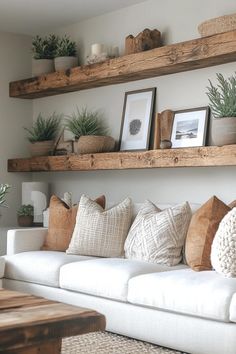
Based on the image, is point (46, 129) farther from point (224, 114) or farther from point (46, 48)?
point (224, 114)

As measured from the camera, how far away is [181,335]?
376 cm

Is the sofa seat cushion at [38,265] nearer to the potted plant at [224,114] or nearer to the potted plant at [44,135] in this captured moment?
the potted plant at [224,114]

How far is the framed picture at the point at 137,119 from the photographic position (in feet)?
18.3

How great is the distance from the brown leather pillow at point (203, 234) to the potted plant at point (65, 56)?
2423mm

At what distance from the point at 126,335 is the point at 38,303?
3.59ft

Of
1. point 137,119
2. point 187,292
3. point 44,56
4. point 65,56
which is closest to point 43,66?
point 44,56

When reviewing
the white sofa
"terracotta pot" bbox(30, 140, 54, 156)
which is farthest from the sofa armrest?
"terracotta pot" bbox(30, 140, 54, 156)

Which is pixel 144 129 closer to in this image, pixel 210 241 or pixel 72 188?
pixel 72 188

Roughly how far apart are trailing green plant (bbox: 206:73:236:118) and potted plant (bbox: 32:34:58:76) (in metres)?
1.94

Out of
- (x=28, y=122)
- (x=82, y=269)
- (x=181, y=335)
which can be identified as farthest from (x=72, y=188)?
(x=181, y=335)

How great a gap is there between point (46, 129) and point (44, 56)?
2.33ft

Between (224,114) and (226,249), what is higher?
(224,114)

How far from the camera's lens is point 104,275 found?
4.24 metres

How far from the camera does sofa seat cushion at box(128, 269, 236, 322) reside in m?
3.55
